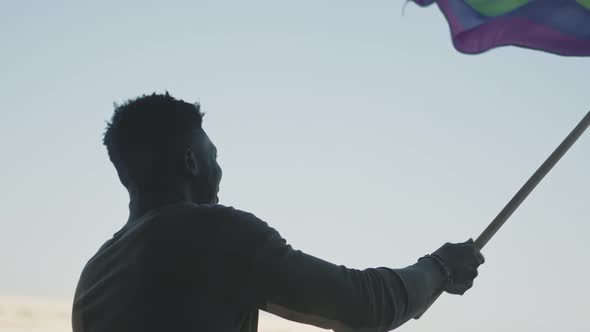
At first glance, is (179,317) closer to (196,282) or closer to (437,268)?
(196,282)

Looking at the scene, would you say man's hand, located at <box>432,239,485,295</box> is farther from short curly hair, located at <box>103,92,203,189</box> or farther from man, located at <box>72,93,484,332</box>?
short curly hair, located at <box>103,92,203,189</box>

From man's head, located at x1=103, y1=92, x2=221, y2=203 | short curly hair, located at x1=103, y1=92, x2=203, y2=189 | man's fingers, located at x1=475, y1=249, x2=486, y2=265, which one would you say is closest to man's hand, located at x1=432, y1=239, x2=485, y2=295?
man's fingers, located at x1=475, y1=249, x2=486, y2=265

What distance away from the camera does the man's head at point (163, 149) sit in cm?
420

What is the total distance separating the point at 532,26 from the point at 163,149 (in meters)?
3.60

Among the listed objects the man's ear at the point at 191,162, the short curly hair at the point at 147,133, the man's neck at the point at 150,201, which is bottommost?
the man's neck at the point at 150,201

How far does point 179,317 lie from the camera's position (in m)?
3.61

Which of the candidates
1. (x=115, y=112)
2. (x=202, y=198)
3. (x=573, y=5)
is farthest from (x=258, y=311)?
(x=573, y=5)

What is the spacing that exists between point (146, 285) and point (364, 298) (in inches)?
34.5

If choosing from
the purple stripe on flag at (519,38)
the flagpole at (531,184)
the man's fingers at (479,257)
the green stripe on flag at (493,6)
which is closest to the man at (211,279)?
the man's fingers at (479,257)

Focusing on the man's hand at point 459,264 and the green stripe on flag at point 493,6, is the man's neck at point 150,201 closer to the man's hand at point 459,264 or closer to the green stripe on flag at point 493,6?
the man's hand at point 459,264

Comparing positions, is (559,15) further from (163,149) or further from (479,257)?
(163,149)

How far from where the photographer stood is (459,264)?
4336 mm

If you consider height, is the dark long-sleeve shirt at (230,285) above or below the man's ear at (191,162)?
below

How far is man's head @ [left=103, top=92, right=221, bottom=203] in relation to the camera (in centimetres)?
420
